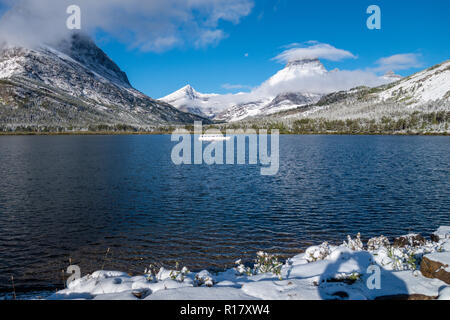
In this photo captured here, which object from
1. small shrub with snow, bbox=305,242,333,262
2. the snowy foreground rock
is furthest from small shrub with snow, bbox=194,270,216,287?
small shrub with snow, bbox=305,242,333,262

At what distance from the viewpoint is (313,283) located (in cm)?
1080

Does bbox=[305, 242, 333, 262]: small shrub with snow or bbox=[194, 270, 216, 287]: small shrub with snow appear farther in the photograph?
bbox=[305, 242, 333, 262]: small shrub with snow

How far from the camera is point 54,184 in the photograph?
1741 inches

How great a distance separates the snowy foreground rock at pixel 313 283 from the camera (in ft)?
31.9

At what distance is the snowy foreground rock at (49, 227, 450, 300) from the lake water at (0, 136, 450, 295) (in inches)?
231

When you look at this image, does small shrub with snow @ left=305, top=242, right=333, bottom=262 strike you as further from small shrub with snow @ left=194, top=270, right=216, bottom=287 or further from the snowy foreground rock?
small shrub with snow @ left=194, top=270, right=216, bottom=287

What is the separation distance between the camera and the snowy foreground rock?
9.71 metres

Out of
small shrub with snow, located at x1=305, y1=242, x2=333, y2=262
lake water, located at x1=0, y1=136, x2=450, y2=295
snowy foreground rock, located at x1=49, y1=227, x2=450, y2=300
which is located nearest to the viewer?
snowy foreground rock, located at x1=49, y1=227, x2=450, y2=300

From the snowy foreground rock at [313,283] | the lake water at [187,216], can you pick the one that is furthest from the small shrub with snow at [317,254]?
the lake water at [187,216]

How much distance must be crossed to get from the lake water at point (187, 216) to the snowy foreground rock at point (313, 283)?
588cm

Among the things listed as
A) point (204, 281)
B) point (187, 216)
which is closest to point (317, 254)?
point (204, 281)

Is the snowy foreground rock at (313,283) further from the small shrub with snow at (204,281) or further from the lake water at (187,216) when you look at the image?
the lake water at (187,216)

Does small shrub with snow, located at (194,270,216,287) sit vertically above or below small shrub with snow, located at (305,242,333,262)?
above
